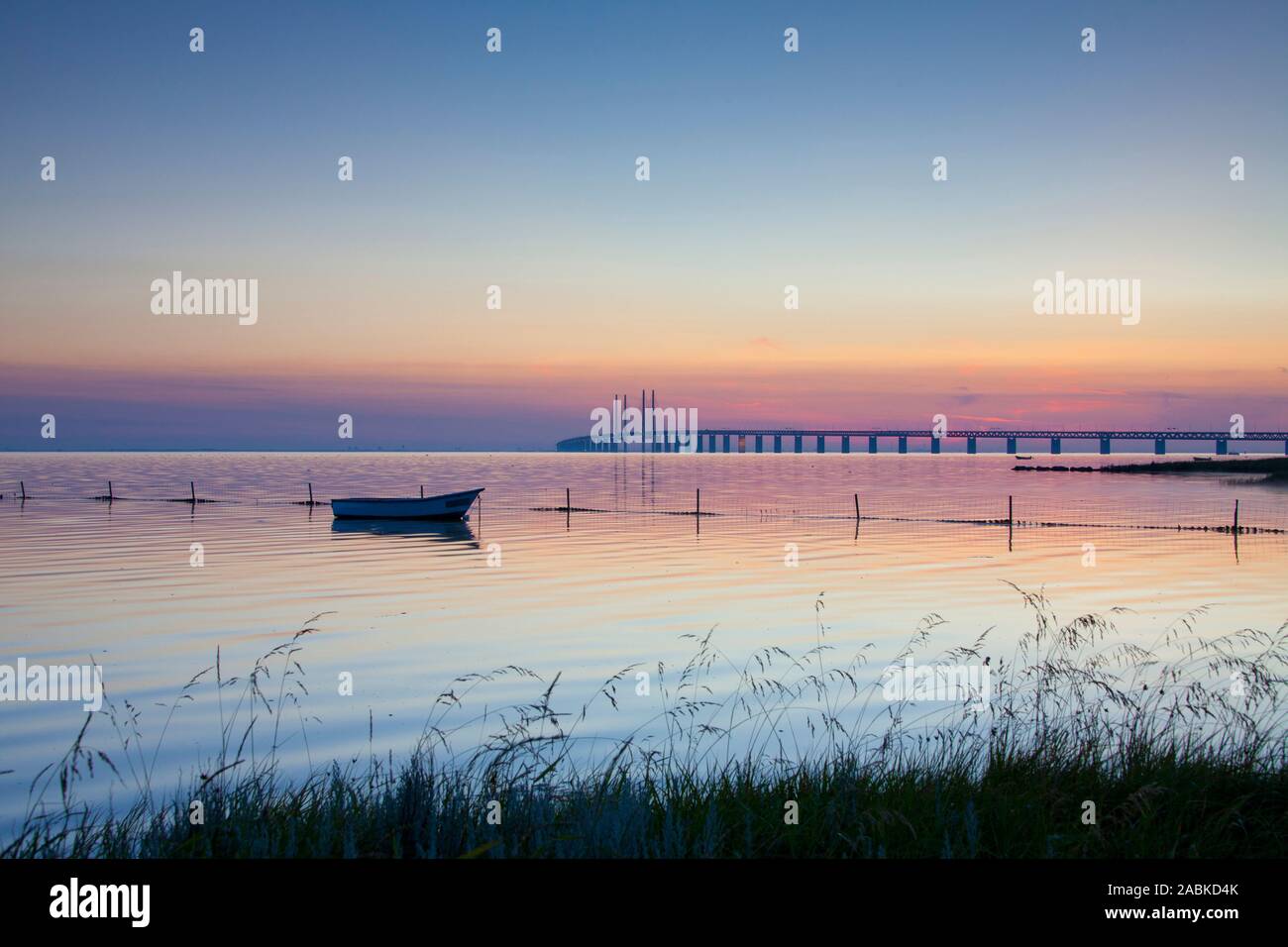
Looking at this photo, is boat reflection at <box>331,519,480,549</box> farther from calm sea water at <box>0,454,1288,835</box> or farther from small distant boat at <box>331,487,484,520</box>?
calm sea water at <box>0,454,1288,835</box>

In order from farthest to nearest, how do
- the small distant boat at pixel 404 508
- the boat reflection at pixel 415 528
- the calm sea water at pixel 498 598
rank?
the small distant boat at pixel 404 508, the boat reflection at pixel 415 528, the calm sea water at pixel 498 598

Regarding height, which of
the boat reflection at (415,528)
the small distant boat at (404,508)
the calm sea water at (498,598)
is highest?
the small distant boat at (404,508)

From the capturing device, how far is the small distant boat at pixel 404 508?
65500 mm

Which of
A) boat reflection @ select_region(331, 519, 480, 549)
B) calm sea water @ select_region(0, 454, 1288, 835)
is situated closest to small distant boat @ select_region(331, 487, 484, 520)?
boat reflection @ select_region(331, 519, 480, 549)

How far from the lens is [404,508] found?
66562 mm

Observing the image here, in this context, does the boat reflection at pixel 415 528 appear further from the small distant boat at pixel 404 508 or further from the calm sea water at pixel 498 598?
the calm sea water at pixel 498 598

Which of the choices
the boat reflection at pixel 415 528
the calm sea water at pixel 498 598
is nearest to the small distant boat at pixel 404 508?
the boat reflection at pixel 415 528

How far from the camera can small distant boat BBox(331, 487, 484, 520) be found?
65500mm

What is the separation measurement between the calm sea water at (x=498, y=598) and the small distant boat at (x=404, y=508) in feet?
11.0

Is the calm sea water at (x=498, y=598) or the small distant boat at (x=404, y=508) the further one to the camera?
the small distant boat at (x=404, y=508)

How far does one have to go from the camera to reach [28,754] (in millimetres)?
15320

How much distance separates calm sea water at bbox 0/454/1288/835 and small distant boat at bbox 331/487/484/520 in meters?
3.36

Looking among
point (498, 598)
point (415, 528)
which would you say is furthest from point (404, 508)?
point (498, 598)

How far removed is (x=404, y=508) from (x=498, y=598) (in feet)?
118
